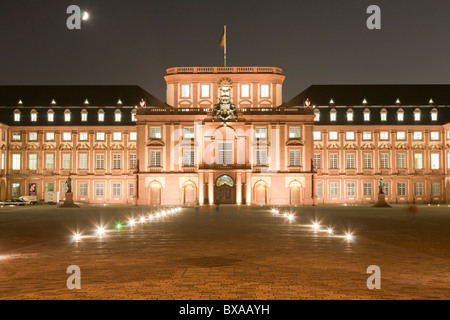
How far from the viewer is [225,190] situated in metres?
76.9

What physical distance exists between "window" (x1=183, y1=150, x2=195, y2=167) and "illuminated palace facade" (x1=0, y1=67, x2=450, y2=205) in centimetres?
14

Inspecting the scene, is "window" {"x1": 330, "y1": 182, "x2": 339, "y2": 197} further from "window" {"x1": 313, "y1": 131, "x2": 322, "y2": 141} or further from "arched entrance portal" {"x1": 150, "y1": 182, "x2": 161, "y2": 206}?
"arched entrance portal" {"x1": 150, "y1": 182, "x2": 161, "y2": 206}

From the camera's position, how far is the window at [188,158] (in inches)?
3039

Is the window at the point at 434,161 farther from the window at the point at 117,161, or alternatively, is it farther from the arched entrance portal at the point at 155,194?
the window at the point at 117,161

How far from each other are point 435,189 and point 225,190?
32917 mm

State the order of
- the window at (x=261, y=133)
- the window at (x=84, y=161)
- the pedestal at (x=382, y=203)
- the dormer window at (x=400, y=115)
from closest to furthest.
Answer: the pedestal at (x=382, y=203) → the window at (x=261, y=133) → the window at (x=84, y=161) → the dormer window at (x=400, y=115)

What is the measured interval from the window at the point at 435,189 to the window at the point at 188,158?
36990 millimetres

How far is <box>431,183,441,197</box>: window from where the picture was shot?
278 ft

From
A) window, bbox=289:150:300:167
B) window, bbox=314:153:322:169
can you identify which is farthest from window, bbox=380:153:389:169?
window, bbox=289:150:300:167

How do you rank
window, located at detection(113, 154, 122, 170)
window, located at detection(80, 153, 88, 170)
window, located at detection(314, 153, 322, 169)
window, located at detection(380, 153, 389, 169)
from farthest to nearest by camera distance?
window, located at detection(380, 153, 389, 169), window, located at detection(80, 153, 88, 170), window, located at detection(113, 154, 122, 170), window, located at detection(314, 153, 322, 169)

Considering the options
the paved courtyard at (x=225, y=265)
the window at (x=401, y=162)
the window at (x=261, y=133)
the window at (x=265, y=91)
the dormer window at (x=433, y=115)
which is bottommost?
the paved courtyard at (x=225, y=265)

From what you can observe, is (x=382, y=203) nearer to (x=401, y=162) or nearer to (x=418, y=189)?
(x=401, y=162)

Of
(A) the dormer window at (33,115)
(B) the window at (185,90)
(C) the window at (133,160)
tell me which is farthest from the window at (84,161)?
(B) the window at (185,90)
